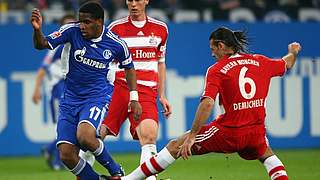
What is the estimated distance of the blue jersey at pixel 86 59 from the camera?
37.2ft

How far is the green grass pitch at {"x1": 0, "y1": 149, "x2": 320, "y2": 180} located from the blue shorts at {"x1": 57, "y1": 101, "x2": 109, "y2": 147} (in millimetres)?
2135

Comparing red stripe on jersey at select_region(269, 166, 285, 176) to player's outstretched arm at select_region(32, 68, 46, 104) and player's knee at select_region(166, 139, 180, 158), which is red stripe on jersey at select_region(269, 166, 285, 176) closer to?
player's knee at select_region(166, 139, 180, 158)

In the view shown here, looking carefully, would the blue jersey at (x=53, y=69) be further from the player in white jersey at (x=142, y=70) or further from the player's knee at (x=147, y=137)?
the player's knee at (x=147, y=137)

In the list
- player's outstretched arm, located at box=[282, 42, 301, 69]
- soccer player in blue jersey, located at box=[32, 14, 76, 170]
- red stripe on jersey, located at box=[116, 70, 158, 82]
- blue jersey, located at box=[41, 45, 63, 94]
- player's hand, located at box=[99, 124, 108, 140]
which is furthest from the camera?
blue jersey, located at box=[41, 45, 63, 94]

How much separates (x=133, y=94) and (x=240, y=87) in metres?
1.66

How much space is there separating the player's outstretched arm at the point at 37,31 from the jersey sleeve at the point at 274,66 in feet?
7.62

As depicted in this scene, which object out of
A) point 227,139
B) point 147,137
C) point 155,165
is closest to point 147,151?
point 147,137

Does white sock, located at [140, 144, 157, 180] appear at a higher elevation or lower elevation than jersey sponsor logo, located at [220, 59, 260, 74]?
lower

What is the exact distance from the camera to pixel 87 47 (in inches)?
448

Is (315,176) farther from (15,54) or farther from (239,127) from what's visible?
(15,54)

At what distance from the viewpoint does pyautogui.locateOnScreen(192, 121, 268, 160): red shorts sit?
10.5 metres

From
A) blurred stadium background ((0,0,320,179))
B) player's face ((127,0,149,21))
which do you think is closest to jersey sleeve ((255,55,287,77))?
player's face ((127,0,149,21))

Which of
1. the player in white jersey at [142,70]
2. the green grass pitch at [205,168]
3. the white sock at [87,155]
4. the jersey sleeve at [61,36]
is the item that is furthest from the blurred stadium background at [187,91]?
the jersey sleeve at [61,36]

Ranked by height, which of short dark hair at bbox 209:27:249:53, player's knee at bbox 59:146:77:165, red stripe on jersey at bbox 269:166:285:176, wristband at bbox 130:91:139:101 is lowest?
red stripe on jersey at bbox 269:166:285:176
